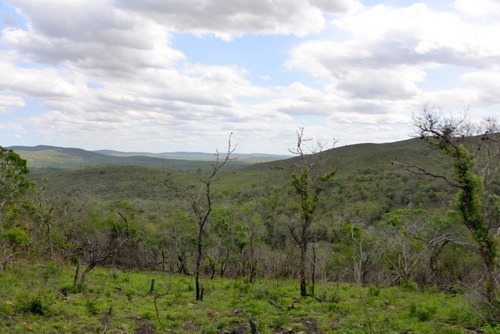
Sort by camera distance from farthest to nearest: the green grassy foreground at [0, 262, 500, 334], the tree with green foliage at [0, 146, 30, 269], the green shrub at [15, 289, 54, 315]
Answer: the tree with green foliage at [0, 146, 30, 269], the green shrub at [15, 289, 54, 315], the green grassy foreground at [0, 262, 500, 334]

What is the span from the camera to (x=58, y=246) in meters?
17.2

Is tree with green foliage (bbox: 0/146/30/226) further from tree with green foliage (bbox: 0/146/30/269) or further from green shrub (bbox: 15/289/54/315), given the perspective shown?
green shrub (bbox: 15/289/54/315)

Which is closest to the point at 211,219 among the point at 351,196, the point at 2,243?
the point at 2,243

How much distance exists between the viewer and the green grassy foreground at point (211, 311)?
832cm

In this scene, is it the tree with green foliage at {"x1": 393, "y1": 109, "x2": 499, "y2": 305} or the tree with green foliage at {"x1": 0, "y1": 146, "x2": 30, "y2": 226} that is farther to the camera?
the tree with green foliage at {"x1": 0, "y1": 146, "x2": 30, "y2": 226}

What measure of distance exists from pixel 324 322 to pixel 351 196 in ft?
138

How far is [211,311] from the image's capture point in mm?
10773

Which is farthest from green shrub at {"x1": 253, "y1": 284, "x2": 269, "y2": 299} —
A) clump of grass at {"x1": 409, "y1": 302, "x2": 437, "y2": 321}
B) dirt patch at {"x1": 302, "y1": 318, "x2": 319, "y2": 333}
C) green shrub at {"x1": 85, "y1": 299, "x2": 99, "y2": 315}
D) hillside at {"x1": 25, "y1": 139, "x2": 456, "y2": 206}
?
hillside at {"x1": 25, "y1": 139, "x2": 456, "y2": 206}

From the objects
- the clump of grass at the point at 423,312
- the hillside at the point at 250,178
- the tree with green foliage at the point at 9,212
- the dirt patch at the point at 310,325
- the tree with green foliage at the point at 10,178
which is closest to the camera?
the dirt patch at the point at 310,325

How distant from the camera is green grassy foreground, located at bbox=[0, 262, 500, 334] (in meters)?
8.32

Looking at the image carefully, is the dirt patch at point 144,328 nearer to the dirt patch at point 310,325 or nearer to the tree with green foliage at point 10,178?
the dirt patch at point 310,325

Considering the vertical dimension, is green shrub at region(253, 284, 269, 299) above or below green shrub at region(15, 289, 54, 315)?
below

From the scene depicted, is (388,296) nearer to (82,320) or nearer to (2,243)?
(82,320)

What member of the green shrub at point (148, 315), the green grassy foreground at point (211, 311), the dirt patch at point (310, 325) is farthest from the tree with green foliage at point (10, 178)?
the dirt patch at point (310, 325)
